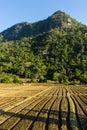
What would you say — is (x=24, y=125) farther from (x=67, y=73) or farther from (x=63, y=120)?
(x=67, y=73)

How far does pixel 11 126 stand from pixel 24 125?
608 millimetres

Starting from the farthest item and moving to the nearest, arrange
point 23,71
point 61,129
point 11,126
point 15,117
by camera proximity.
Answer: point 23,71 < point 15,117 < point 11,126 < point 61,129

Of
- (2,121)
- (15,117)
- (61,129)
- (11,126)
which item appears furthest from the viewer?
(15,117)

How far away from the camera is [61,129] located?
41.7 ft

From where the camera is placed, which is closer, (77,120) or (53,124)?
(53,124)

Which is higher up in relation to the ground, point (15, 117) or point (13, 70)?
point (13, 70)

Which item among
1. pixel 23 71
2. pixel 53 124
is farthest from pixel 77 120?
pixel 23 71

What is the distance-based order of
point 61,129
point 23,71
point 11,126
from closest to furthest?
1. point 61,129
2. point 11,126
3. point 23,71

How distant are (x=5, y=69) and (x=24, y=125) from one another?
580ft

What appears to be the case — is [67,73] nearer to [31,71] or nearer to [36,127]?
[31,71]

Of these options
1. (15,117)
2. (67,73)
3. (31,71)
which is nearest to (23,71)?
(31,71)

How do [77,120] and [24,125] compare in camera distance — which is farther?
[77,120]

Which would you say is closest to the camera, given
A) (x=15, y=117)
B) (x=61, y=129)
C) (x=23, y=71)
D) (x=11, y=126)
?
(x=61, y=129)

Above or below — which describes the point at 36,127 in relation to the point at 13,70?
below
